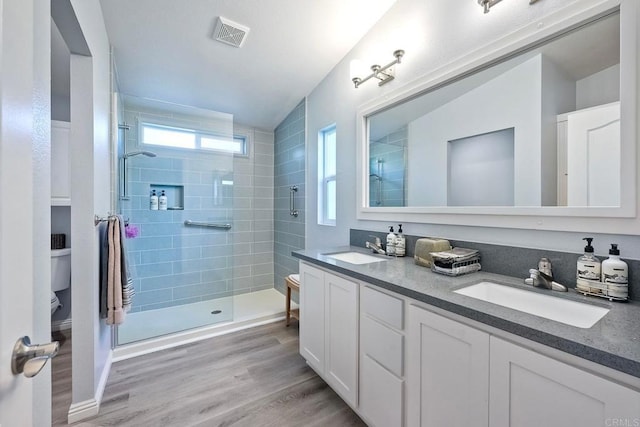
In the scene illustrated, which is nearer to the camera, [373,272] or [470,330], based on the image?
[470,330]

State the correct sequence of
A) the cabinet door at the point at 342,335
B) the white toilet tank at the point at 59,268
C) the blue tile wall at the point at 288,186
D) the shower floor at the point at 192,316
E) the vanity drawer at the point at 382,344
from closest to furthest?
1. the vanity drawer at the point at 382,344
2. the cabinet door at the point at 342,335
3. the white toilet tank at the point at 59,268
4. the shower floor at the point at 192,316
5. the blue tile wall at the point at 288,186

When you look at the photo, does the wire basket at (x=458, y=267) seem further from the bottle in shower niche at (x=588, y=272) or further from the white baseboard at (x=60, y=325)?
the white baseboard at (x=60, y=325)

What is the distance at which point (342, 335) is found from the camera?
156cm

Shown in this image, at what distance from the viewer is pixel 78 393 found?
60.9 inches

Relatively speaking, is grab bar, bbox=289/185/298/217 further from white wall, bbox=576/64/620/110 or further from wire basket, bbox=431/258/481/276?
white wall, bbox=576/64/620/110

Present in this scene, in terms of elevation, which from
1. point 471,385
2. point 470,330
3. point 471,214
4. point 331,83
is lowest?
point 471,385

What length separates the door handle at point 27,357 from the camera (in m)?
0.46

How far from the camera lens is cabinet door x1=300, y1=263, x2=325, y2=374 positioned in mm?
1752

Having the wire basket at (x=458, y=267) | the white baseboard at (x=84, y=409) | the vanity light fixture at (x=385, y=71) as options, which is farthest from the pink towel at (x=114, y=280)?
the vanity light fixture at (x=385, y=71)

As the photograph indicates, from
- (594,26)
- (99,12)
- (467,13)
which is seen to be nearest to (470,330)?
(594,26)

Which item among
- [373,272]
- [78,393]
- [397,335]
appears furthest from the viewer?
[78,393]

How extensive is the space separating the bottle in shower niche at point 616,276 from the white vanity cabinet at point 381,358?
72cm

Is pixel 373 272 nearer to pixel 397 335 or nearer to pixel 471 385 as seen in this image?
pixel 397 335

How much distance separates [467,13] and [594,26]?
612 mm
